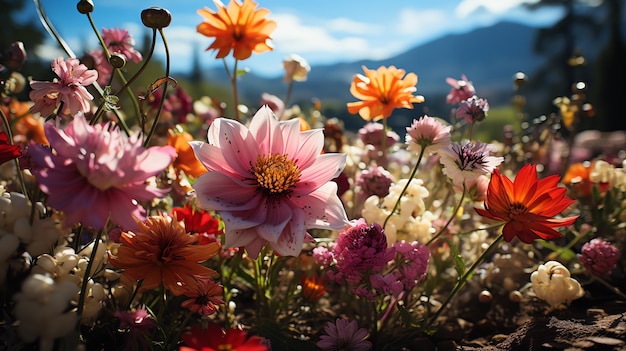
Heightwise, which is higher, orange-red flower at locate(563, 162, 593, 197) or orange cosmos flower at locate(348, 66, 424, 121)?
orange-red flower at locate(563, 162, 593, 197)

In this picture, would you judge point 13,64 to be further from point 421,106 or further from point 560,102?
point 560,102

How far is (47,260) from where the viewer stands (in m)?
0.69

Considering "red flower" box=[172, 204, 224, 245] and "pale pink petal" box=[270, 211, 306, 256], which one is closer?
"pale pink petal" box=[270, 211, 306, 256]

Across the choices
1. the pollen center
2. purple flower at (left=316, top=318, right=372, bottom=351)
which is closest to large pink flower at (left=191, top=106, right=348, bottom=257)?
the pollen center

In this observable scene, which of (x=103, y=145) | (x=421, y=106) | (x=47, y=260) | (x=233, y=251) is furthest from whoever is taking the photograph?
(x=421, y=106)

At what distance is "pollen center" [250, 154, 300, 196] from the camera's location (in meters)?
0.75

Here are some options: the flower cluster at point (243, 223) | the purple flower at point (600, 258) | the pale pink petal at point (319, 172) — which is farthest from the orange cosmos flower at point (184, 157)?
the purple flower at point (600, 258)

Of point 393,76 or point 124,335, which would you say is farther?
point 393,76

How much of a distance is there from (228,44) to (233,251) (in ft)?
1.40

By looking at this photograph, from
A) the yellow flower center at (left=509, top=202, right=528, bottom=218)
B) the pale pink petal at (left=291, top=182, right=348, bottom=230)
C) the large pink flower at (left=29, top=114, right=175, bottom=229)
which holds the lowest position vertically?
the large pink flower at (left=29, top=114, right=175, bottom=229)

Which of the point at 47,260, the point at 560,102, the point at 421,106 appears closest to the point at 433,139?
the point at 421,106

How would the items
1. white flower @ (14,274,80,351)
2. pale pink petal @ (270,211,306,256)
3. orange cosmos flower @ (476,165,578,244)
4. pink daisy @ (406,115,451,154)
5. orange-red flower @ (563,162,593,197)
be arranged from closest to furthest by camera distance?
white flower @ (14,274,80,351), pale pink petal @ (270,211,306,256), orange cosmos flower @ (476,165,578,244), pink daisy @ (406,115,451,154), orange-red flower @ (563,162,593,197)

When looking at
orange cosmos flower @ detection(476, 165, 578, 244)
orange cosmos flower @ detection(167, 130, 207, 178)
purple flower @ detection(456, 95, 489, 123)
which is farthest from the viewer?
orange cosmos flower @ detection(167, 130, 207, 178)

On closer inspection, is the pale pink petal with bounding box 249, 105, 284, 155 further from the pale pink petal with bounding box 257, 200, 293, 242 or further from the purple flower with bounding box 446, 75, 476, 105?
the purple flower with bounding box 446, 75, 476, 105
